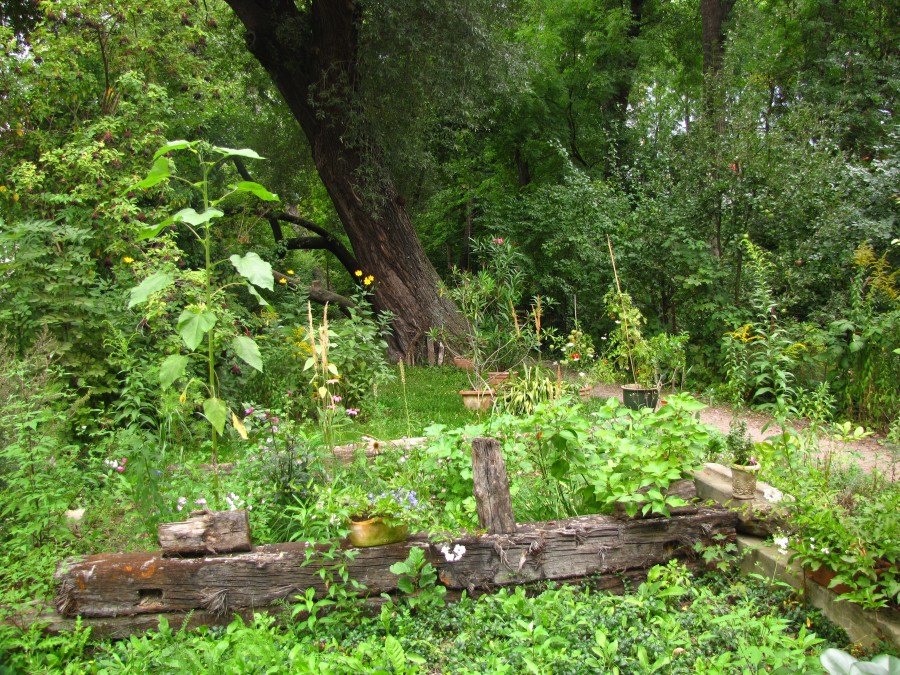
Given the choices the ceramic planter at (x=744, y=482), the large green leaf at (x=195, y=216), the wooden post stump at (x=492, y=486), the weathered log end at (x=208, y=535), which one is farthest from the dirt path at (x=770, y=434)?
the large green leaf at (x=195, y=216)

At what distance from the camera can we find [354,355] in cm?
629

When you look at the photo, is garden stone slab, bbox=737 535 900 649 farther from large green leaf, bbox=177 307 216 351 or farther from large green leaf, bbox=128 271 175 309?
large green leaf, bbox=128 271 175 309

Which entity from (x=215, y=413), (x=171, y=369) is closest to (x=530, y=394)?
(x=215, y=413)

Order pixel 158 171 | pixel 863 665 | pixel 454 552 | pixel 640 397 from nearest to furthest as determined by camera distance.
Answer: pixel 863 665 < pixel 158 171 < pixel 454 552 < pixel 640 397

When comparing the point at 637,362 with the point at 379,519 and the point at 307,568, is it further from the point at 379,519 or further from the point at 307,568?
the point at 307,568

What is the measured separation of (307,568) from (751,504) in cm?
225

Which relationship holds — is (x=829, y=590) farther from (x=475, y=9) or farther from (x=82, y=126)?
(x=475, y=9)

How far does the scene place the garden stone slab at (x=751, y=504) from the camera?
3.14m

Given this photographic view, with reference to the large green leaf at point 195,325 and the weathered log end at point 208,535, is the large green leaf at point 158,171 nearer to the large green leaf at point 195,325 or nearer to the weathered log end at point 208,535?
the large green leaf at point 195,325

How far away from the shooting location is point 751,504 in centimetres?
332

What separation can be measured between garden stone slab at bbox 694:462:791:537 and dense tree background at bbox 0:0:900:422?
262 cm

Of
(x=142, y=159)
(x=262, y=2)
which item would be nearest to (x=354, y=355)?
(x=142, y=159)

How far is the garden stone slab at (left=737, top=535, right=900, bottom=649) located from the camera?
261 centimetres

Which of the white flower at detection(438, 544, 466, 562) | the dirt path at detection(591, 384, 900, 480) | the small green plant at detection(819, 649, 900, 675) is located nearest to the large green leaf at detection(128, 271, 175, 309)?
the white flower at detection(438, 544, 466, 562)
